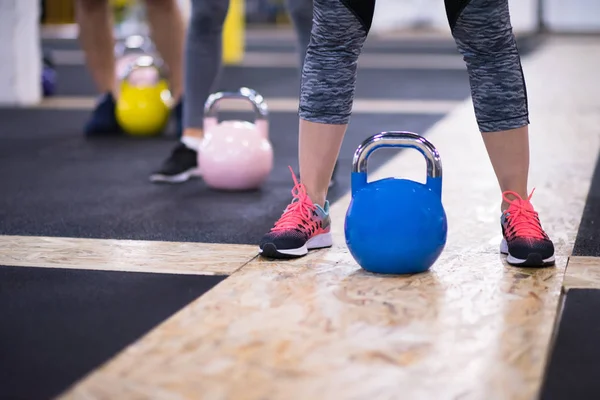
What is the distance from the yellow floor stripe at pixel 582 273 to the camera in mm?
1840

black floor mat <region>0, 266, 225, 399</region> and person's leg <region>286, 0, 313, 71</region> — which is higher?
person's leg <region>286, 0, 313, 71</region>

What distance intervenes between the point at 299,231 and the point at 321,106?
0.28 metres

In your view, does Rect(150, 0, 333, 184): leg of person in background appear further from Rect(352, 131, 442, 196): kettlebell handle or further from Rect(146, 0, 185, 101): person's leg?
Rect(352, 131, 442, 196): kettlebell handle

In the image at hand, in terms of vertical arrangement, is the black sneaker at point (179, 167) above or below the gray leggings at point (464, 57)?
below

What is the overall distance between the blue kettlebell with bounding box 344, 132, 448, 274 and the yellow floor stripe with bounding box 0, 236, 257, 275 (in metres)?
0.29

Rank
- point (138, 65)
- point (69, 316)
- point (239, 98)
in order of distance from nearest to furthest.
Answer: point (69, 316)
point (239, 98)
point (138, 65)

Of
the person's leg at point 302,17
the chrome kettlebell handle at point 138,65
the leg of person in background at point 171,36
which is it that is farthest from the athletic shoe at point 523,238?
the chrome kettlebell handle at point 138,65

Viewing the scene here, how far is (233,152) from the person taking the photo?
2.84 meters

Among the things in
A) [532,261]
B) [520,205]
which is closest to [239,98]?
[520,205]

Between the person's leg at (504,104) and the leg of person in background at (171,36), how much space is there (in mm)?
2077

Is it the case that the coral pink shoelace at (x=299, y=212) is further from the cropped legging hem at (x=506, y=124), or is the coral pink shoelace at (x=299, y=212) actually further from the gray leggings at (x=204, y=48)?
the gray leggings at (x=204, y=48)

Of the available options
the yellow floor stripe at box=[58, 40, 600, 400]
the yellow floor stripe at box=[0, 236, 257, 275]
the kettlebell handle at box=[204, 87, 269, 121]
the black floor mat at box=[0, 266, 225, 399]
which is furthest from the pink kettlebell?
the black floor mat at box=[0, 266, 225, 399]

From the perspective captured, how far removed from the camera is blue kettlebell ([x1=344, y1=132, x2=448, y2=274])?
1871mm

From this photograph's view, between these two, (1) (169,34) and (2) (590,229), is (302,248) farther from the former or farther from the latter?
(1) (169,34)
